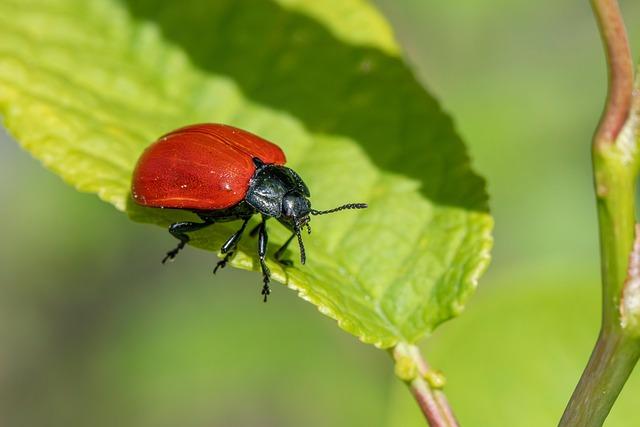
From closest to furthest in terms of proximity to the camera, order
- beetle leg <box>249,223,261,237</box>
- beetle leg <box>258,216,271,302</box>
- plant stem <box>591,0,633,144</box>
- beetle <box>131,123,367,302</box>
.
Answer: plant stem <box>591,0,633,144</box> → beetle leg <box>258,216,271,302</box> → beetle <box>131,123,367,302</box> → beetle leg <box>249,223,261,237</box>

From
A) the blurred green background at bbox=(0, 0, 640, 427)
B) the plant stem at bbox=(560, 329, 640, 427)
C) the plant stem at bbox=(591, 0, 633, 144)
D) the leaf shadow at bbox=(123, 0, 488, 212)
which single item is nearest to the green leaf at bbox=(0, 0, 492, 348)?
the leaf shadow at bbox=(123, 0, 488, 212)

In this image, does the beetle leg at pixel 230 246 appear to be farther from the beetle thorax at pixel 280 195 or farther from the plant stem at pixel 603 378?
the plant stem at pixel 603 378

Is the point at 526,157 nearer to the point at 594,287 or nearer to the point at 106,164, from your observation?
the point at 594,287

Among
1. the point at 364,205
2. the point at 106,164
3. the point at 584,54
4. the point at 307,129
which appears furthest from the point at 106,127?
the point at 584,54

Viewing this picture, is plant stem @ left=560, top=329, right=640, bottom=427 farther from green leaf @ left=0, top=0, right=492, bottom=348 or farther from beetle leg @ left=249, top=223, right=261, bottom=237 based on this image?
beetle leg @ left=249, top=223, right=261, bottom=237

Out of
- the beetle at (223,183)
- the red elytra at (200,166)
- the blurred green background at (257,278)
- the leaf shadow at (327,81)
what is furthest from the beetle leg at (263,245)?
the blurred green background at (257,278)

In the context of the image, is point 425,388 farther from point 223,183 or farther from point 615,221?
point 223,183

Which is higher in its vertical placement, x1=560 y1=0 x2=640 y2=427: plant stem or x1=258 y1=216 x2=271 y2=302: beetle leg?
x1=560 y1=0 x2=640 y2=427: plant stem
